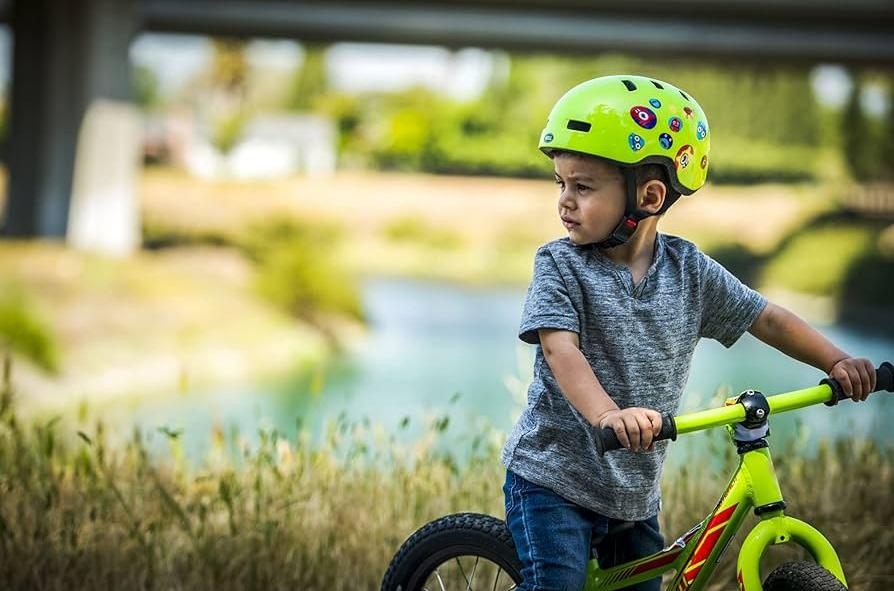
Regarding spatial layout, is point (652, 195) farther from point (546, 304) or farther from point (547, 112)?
point (547, 112)

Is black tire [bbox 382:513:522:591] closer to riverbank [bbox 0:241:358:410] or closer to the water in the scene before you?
the water

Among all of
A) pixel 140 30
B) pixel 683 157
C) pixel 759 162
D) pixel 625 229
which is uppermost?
pixel 140 30

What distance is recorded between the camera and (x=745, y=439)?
9.04 ft

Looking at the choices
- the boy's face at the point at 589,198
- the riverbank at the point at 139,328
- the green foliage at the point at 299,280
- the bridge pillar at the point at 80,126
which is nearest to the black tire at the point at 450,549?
the boy's face at the point at 589,198

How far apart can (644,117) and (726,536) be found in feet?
3.24

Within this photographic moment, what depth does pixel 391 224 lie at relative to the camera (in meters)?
38.0

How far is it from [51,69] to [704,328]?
2259 centimetres

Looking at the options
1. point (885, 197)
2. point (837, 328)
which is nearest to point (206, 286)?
point (837, 328)

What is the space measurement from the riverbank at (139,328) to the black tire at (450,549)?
47.2 feet

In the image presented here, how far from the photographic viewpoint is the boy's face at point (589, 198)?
9.77ft

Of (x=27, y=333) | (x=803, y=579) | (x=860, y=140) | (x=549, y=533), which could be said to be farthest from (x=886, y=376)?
(x=860, y=140)

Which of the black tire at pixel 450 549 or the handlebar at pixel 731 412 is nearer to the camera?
the handlebar at pixel 731 412

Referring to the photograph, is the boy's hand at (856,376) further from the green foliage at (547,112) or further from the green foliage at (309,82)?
the green foliage at (309,82)

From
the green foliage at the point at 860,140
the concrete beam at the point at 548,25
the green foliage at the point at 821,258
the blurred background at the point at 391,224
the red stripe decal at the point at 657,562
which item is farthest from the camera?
the green foliage at the point at 860,140
